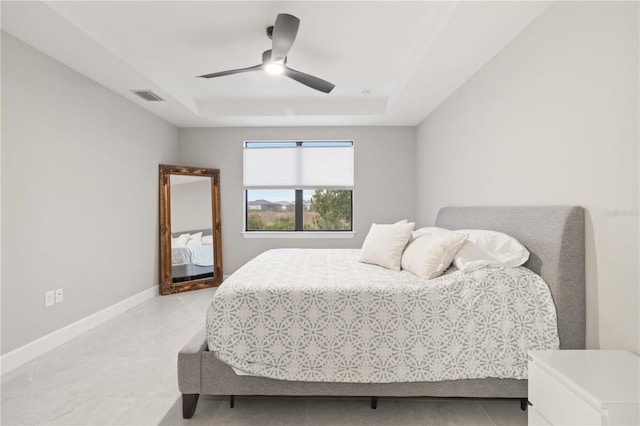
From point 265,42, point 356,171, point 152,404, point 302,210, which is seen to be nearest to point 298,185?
point 302,210

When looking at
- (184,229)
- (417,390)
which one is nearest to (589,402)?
(417,390)

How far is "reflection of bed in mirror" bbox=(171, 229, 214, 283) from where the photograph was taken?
4.37 metres

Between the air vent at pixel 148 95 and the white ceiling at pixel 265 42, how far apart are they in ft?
0.31

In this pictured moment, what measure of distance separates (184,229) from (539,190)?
409 cm

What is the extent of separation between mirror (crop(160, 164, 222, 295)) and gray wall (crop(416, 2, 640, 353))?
3597 mm

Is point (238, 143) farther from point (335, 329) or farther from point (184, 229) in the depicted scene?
point (335, 329)

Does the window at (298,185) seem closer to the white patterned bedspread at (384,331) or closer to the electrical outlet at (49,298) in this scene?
the electrical outlet at (49,298)

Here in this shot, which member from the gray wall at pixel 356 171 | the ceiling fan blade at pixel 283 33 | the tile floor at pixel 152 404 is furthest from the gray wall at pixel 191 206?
the ceiling fan blade at pixel 283 33

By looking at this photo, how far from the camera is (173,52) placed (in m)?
2.86

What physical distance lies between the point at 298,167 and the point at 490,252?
3.32 m

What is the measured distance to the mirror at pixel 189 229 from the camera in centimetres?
430

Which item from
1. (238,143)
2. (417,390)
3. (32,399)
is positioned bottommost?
(32,399)

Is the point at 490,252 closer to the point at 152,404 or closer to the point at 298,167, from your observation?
the point at 152,404

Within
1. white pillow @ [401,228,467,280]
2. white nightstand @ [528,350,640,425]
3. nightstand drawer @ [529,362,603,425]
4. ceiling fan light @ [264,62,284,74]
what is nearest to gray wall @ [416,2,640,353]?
white nightstand @ [528,350,640,425]
